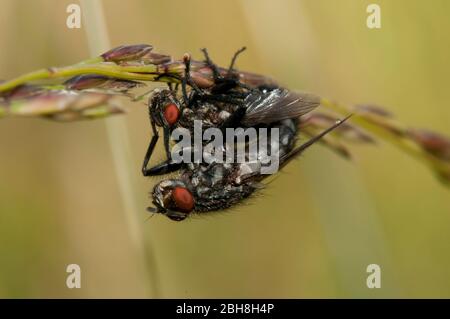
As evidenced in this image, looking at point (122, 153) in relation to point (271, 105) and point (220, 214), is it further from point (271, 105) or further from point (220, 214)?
point (220, 214)

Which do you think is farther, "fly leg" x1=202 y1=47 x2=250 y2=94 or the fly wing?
the fly wing

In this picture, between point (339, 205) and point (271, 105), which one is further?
point (339, 205)

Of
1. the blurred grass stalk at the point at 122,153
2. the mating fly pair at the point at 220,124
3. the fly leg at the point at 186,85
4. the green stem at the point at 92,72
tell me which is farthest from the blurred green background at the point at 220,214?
the green stem at the point at 92,72

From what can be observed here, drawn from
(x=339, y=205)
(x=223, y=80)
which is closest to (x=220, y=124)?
(x=223, y=80)

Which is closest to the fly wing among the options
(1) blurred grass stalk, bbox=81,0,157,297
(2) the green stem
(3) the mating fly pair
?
(3) the mating fly pair

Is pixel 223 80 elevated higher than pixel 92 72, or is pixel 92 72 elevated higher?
pixel 223 80

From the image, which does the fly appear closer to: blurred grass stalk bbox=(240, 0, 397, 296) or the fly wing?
the fly wing
